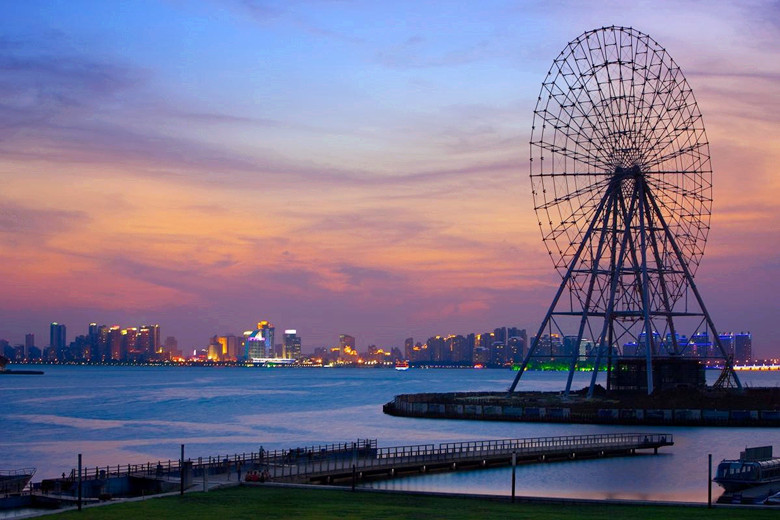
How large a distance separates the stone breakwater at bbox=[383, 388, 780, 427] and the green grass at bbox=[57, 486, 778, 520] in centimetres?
7007

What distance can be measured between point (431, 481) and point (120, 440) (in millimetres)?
55737

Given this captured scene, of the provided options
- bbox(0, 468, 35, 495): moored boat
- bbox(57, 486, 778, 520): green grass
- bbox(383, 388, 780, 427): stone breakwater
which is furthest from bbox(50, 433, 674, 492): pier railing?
bbox(383, 388, 780, 427): stone breakwater

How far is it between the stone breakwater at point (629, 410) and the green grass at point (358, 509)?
70.1 metres

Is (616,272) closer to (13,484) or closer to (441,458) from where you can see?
(441,458)

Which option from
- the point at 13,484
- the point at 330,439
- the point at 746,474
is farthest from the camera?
the point at 330,439

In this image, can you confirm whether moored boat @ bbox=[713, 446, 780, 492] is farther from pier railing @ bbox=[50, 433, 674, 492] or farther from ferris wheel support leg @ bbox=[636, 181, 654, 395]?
ferris wheel support leg @ bbox=[636, 181, 654, 395]

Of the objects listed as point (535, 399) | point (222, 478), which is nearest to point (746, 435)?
point (535, 399)

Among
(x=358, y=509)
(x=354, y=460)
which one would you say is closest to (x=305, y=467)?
(x=354, y=460)

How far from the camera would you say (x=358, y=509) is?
4284 cm

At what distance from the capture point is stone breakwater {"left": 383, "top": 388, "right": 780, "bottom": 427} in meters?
115

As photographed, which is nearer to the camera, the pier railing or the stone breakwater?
the pier railing

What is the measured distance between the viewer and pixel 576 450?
273 ft

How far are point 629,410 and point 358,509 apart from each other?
77990 millimetres

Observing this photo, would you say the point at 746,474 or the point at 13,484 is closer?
the point at 746,474
